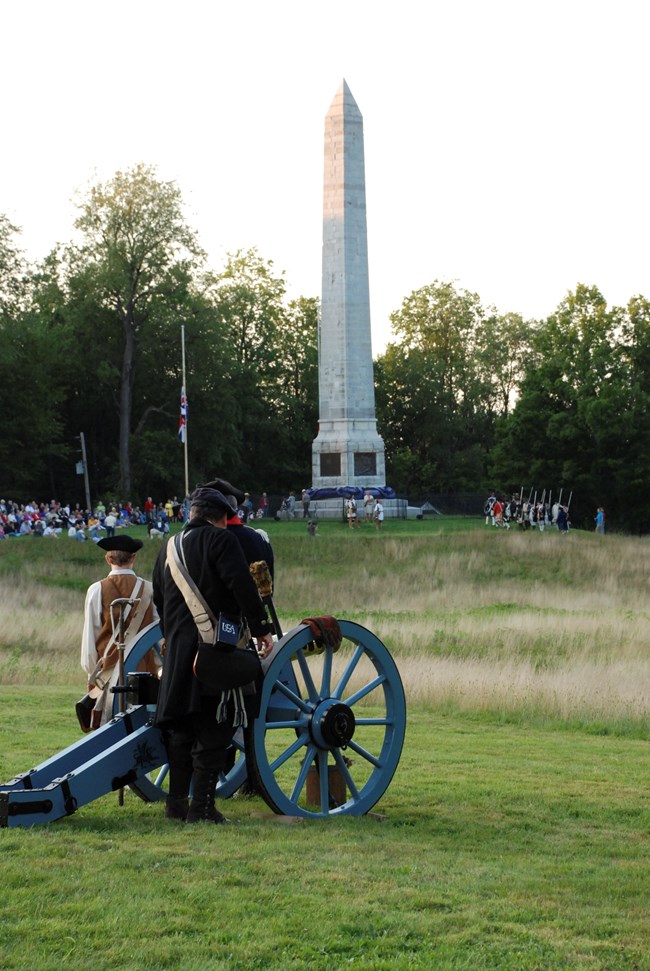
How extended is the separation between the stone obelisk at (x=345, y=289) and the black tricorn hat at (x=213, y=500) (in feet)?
153

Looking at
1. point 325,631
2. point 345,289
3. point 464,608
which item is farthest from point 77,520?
point 325,631

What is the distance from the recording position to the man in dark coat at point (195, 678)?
682cm

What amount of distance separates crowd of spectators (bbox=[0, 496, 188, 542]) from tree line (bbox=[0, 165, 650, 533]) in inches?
267

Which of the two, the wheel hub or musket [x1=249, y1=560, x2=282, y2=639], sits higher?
musket [x1=249, y1=560, x2=282, y2=639]

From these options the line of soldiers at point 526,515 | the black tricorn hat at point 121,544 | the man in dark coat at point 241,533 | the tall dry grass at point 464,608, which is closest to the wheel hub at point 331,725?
the man in dark coat at point 241,533

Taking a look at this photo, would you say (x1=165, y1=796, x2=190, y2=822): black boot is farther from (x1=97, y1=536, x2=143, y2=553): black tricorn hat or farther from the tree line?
the tree line

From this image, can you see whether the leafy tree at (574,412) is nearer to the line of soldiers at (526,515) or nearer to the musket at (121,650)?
the line of soldiers at (526,515)

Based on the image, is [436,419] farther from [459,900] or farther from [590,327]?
[459,900]

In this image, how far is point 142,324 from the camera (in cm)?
6488

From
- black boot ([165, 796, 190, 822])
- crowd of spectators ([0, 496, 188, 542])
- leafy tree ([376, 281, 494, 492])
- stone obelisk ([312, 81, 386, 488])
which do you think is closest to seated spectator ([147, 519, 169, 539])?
crowd of spectators ([0, 496, 188, 542])

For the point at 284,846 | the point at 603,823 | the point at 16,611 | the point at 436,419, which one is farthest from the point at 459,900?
the point at 436,419

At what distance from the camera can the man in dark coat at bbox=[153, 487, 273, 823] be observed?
6824 millimetres

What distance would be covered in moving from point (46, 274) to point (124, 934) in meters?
63.7

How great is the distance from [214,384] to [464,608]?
122 feet
